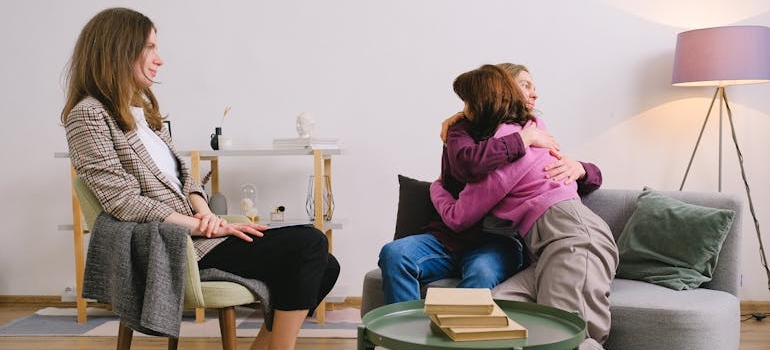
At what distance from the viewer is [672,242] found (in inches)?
92.6

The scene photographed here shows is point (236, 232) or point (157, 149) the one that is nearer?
point (236, 232)

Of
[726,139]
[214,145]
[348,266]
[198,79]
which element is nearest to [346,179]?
[348,266]

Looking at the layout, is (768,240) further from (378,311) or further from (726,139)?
(378,311)

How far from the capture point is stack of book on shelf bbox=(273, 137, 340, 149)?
3332 mm

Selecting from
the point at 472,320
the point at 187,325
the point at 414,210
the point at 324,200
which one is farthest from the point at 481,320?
the point at 187,325

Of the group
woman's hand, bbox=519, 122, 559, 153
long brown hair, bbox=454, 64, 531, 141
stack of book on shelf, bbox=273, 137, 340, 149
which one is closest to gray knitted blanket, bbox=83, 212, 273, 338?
long brown hair, bbox=454, 64, 531, 141

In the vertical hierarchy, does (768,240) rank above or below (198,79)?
below

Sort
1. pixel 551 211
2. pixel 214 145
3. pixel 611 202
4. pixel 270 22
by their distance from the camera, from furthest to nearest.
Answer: pixel 270 22 → pixel 214 145 → pixel 611 202 → pixel 551 211

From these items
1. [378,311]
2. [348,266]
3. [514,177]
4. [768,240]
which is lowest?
[348,266]

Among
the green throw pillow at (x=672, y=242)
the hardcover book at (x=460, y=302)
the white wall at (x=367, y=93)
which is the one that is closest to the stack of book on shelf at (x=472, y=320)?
the hardcover book at (x=460, y=302)

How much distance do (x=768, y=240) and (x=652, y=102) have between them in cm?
86

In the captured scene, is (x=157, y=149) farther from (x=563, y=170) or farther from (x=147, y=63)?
(x=563, y=170)

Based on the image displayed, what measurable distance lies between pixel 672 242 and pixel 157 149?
166cm

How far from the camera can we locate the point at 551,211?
2.22 m
